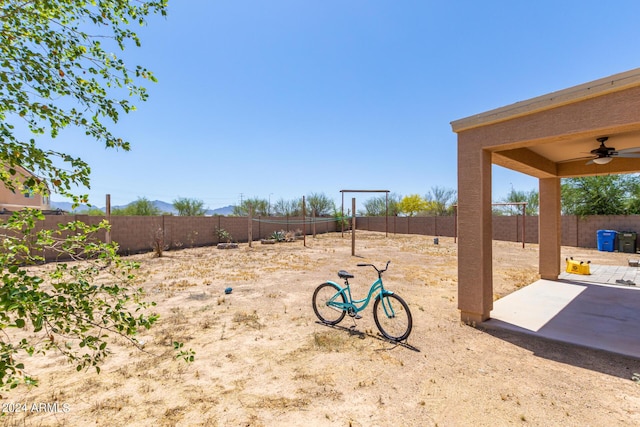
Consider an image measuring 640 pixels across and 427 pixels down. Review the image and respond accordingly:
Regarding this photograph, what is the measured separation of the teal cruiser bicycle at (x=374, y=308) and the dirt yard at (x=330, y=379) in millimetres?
141

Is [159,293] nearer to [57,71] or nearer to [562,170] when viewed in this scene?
[57,71]

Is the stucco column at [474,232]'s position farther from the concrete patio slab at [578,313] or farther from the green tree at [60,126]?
the green tree at [60,126]

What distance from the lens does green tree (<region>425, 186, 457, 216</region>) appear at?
26381mm

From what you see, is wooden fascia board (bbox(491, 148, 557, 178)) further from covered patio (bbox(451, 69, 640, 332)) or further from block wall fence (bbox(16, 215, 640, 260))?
block wall fence (bbox(16, 215, 640, 260))

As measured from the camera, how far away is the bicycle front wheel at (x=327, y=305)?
3871mm

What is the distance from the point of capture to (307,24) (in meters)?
7.09

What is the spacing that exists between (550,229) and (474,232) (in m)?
4.03

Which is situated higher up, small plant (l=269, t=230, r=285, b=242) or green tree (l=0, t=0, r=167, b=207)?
green tree (l=0, t=0, r=167, b=207)

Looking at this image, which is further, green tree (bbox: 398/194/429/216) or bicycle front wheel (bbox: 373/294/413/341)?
green tree (bbox: 398/194/429/216)

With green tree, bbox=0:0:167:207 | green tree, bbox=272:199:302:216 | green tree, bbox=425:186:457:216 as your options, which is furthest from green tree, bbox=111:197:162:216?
green tree, bbox=425:186:457:216

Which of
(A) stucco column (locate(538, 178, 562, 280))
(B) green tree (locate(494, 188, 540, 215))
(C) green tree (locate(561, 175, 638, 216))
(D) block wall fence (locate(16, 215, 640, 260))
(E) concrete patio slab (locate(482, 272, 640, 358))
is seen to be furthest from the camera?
(B) green tree (locate(494, 188, 540, 215))

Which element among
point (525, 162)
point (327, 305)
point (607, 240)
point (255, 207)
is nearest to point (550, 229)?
point (525, 162)

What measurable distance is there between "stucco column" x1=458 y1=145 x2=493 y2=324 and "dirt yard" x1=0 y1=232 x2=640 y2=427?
0.37 m

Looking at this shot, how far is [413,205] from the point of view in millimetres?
29672
